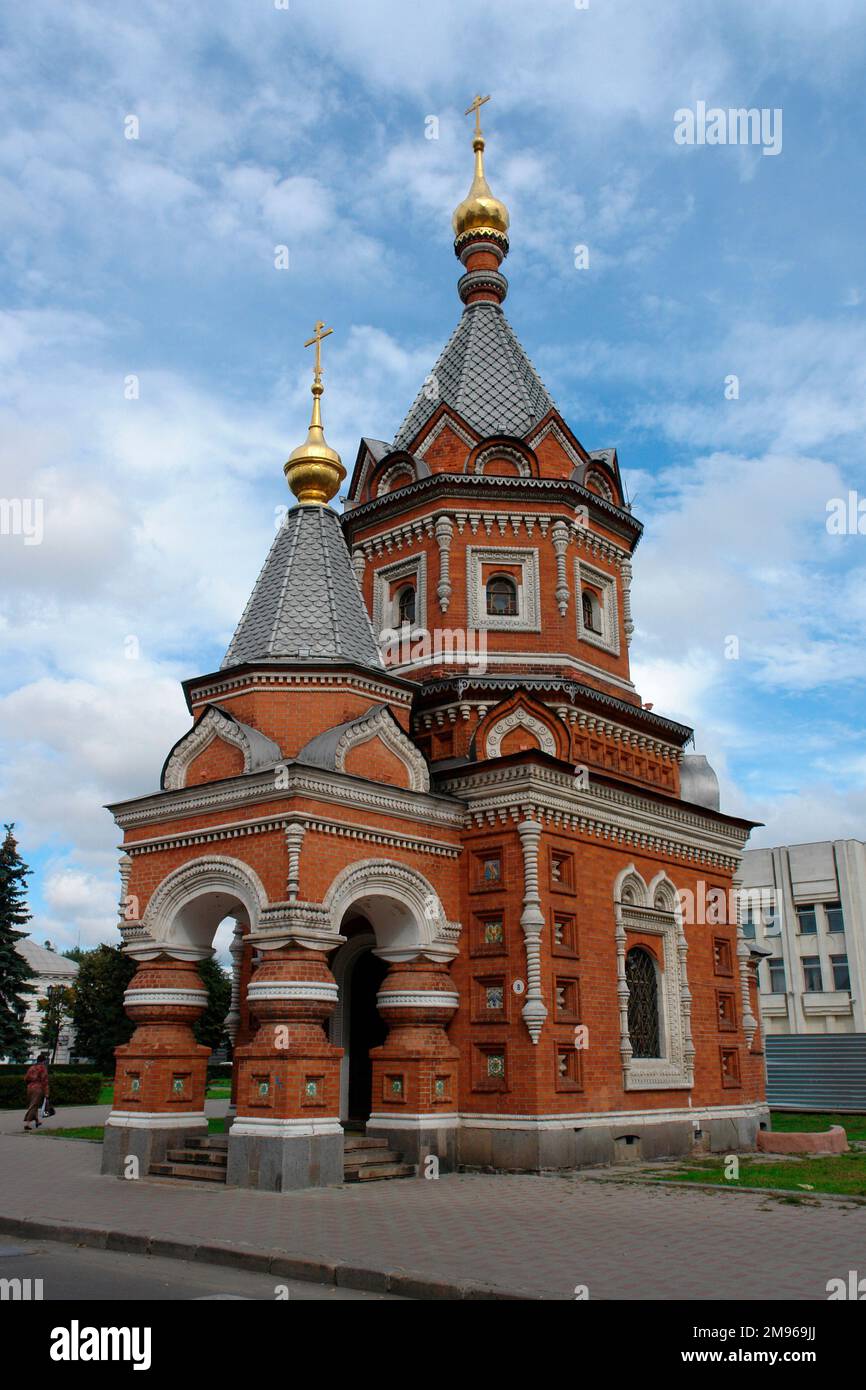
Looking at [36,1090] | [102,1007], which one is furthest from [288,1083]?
[102,1007]

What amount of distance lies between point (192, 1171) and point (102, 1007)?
2771 cm

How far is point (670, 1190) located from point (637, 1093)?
335 centimetres

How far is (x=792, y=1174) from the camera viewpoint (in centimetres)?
1238

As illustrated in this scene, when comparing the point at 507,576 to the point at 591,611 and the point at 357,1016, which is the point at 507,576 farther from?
the point at 357,1016

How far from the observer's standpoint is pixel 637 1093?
1427 cm

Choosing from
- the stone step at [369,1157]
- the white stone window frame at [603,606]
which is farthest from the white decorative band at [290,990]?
the white stone window frame at [603,606]

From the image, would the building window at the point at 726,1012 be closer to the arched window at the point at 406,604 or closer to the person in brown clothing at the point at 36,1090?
the arched window at the point at 406,604

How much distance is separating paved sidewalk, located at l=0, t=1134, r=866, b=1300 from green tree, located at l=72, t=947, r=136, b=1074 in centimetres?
2420

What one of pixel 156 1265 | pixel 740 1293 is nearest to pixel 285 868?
pixel 156 1265

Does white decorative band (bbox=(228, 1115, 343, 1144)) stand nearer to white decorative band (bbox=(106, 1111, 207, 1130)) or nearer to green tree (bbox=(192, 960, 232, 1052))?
white decorative band (bbox=(106, 1111, 207, 1130))

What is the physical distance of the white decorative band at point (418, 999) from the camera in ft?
42.8

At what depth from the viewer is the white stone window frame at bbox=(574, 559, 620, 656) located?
17.0m

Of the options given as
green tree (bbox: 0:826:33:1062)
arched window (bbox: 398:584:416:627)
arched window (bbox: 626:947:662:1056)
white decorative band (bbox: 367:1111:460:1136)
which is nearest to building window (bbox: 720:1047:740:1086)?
arched window (bbox: 626:947:662:1056)

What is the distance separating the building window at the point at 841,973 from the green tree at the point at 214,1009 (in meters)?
19.0
